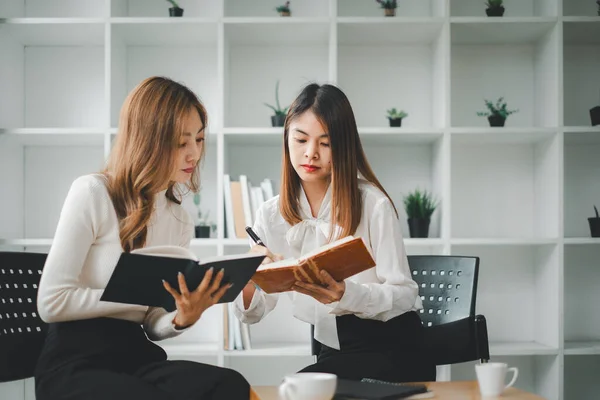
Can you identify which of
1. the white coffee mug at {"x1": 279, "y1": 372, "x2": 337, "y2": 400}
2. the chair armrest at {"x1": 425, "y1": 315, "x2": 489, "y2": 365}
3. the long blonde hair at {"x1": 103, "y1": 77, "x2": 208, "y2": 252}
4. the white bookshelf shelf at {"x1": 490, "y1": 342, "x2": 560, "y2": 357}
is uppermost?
the long blonde hair at {"x1": 103, "y1": 77, "x2": 208, "y2": 252}

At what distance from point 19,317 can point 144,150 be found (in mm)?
635

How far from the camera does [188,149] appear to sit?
73.3 inches

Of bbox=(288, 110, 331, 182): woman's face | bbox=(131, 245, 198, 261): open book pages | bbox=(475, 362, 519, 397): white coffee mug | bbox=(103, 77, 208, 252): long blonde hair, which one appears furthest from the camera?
bbox=(288, 110, 331, 182): woman's face

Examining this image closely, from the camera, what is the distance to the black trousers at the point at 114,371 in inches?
57.5

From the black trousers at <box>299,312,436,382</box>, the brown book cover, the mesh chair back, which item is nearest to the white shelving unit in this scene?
the mesh chair back

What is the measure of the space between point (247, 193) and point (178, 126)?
0.98m

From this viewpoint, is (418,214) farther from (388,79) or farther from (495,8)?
(495,8)

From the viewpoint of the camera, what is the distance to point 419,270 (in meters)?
2.40

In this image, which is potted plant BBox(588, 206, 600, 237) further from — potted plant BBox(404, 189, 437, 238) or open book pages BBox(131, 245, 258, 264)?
open book pages BBox(131, 245, 258, 264)

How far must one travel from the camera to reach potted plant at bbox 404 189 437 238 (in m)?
2.84

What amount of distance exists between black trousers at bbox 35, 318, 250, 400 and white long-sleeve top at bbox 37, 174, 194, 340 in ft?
0.15

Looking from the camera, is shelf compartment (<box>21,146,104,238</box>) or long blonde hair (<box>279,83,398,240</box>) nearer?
long blonde hair (<box>279,83,398,240</box>)

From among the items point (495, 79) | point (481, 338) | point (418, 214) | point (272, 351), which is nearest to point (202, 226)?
point (272, 351)

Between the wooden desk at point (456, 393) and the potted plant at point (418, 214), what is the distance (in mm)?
A: 1295
